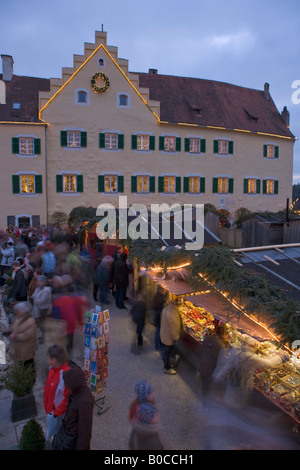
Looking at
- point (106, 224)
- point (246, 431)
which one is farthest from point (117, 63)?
point (246, 431)

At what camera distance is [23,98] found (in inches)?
950

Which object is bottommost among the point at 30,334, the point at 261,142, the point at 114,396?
the point at 114,396

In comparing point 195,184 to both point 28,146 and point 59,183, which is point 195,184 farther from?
point 28,146

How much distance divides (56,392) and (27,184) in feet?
67.3

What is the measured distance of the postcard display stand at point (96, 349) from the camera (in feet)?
19.0

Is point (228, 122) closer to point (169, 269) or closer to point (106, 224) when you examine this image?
point (106, 224)

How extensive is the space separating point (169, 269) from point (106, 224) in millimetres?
5270

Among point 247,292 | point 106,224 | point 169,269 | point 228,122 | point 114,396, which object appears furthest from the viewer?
point 228,122

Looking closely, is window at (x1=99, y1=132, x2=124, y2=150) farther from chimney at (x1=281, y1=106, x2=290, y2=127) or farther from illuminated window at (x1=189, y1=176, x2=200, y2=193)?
chimney at (x1=281, y1=106, x2=290, y2=127)

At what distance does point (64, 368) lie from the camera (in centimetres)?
434

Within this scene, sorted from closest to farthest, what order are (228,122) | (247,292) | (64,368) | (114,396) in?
(64,368), (247,292), (114,396), (228,122)

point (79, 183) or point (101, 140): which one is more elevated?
point (101, 140)

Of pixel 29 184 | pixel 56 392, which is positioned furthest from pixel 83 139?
pixel 56 392

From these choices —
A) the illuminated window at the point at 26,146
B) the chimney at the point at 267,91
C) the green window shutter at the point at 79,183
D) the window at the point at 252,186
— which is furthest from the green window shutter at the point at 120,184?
the chimney at the point at 267,91
